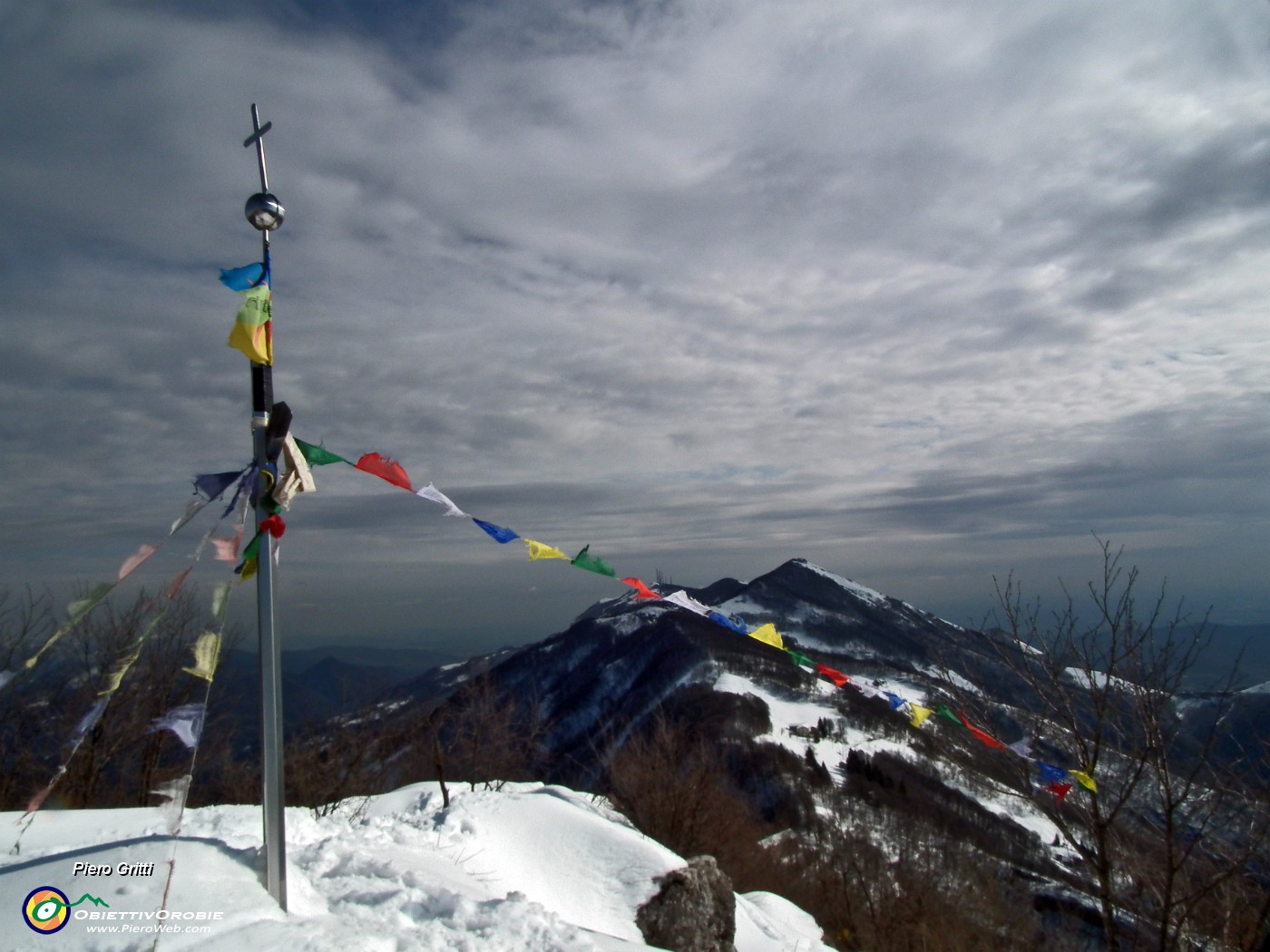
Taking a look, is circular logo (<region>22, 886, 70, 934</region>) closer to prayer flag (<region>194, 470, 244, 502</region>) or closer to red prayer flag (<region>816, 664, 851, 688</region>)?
prayer flag (<region>194, 470, 244, 502</region>)

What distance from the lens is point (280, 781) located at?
5.86 m

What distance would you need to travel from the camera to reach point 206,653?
594 cm

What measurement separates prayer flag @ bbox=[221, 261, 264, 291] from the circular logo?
4.56 metres

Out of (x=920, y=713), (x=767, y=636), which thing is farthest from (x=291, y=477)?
(x=920, y=713)

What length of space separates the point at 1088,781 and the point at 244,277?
9.72 m

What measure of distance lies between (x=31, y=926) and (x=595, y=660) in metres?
165

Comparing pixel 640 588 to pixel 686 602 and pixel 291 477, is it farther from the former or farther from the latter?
pixel 291 477

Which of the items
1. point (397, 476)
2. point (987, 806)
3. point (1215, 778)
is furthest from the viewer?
point (987, 806)

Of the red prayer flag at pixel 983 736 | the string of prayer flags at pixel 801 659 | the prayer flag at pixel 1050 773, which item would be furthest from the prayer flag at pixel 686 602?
the prayer flag at pixel 1050 773

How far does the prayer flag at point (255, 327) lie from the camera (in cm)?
582

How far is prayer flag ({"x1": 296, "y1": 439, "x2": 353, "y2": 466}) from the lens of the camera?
21.3ft

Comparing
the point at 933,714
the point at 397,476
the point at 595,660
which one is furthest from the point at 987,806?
the point at 397,476

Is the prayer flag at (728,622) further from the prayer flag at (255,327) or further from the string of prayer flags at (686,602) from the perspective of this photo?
the prayer flag at (255,327)

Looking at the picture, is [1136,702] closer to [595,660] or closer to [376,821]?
[376,821]
